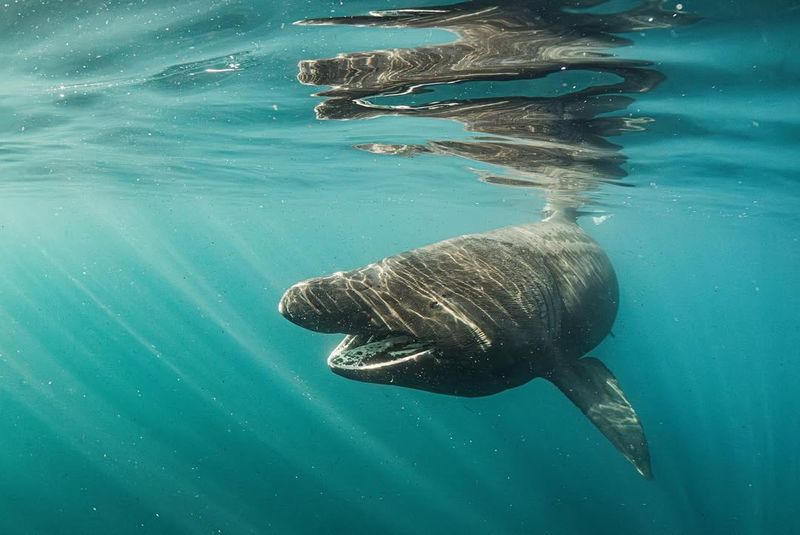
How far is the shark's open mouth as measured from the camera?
533cm

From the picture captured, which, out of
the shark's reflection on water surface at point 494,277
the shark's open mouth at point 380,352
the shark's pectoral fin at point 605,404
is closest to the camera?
the shark's open mouth at point 380,352

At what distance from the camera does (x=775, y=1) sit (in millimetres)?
5840

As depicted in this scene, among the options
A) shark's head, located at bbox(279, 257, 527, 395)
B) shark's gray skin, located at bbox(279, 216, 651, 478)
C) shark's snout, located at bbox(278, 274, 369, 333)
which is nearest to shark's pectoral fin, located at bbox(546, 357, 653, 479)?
shark's gray skin, located at bbox(279, 216, 651, 478)

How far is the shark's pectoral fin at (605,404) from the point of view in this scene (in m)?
6.26

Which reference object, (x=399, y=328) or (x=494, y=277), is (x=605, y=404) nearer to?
(x=494, y=277)

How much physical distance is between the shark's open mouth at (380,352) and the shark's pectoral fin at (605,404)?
6.97 feet

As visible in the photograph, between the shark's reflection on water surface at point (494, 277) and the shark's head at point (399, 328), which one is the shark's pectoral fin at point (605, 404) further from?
the shark's head at point (399, 328)

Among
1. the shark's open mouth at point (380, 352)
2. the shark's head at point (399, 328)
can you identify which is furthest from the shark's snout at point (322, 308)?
the shark's open mouth at point (380, 352)

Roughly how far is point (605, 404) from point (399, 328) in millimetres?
2879

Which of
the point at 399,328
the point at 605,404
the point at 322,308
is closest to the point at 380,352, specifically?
the point at 399,328

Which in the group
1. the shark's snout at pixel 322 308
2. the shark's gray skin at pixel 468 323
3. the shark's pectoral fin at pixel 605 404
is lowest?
the shark's pectoral fin at pixel 605 404

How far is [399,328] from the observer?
5.49 m

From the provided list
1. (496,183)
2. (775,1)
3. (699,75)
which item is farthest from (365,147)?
(775,1)

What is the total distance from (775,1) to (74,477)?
101ft
